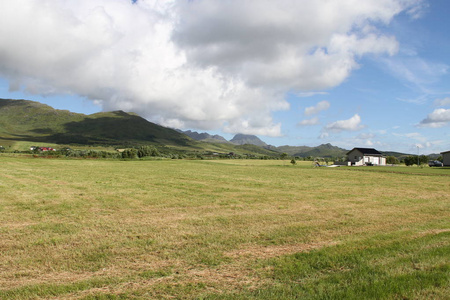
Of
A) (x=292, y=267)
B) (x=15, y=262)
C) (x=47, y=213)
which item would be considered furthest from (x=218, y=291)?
(x=47, y=213)

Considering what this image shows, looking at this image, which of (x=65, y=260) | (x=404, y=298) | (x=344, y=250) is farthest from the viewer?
(x=344, y=250)

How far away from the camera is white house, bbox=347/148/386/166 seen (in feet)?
325

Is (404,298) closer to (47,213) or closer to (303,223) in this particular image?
(303,223)

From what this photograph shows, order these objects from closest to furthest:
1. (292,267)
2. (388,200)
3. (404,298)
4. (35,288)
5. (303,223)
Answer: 1. (404,298)
2. (35,288)
3. (292,267)
4. (303,223)
5. (388,200)

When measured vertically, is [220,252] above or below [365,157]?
below

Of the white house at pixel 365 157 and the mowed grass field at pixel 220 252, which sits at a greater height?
the white house at pixel 365 157

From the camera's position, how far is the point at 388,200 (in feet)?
61.4

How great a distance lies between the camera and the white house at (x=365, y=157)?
99.1 meters

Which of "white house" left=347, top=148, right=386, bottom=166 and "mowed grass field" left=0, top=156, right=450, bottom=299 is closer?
"mowed grass field" left=0, top=156, right=450, bottom=299

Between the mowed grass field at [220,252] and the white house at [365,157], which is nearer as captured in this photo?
the mowed grass field at [220,252]

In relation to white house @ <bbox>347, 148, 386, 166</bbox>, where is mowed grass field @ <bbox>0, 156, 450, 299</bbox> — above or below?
below

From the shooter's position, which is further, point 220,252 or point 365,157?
point 365,157

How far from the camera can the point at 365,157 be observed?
9975cm

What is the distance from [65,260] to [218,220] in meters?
6.18
